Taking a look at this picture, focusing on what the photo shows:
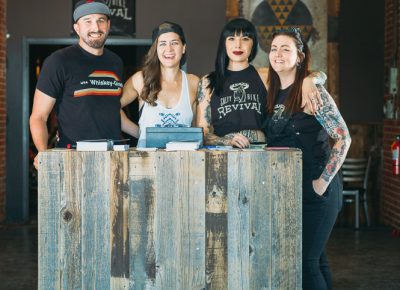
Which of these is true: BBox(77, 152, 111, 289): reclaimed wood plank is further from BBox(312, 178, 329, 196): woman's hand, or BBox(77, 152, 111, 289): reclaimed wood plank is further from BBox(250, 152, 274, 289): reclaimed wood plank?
BBox(312, 178, 329, 196): woman's hand

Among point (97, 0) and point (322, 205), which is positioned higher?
point (97, 0)

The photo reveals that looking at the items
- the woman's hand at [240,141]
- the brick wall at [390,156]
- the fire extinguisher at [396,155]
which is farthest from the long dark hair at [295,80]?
the brick wall at [390,156]

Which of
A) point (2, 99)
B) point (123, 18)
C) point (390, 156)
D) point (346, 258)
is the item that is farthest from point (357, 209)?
point (2, 99)

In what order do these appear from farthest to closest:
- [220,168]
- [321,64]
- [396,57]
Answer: [396,57]
[321,64]
[220,168]

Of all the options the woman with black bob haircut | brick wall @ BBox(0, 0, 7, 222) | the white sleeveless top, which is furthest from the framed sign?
the woman with black bob haircut

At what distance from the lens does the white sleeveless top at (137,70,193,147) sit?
13.0 ft

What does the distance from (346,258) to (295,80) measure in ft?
10.3

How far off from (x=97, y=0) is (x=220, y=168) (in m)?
1.47

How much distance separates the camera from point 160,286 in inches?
122

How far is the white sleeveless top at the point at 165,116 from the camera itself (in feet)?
13.0

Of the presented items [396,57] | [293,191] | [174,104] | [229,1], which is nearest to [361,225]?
[396,57]

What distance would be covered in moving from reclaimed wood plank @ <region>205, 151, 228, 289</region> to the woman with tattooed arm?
0.53 meters

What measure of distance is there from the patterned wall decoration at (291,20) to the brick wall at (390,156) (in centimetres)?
95

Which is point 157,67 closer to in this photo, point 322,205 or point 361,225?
point 322,205
